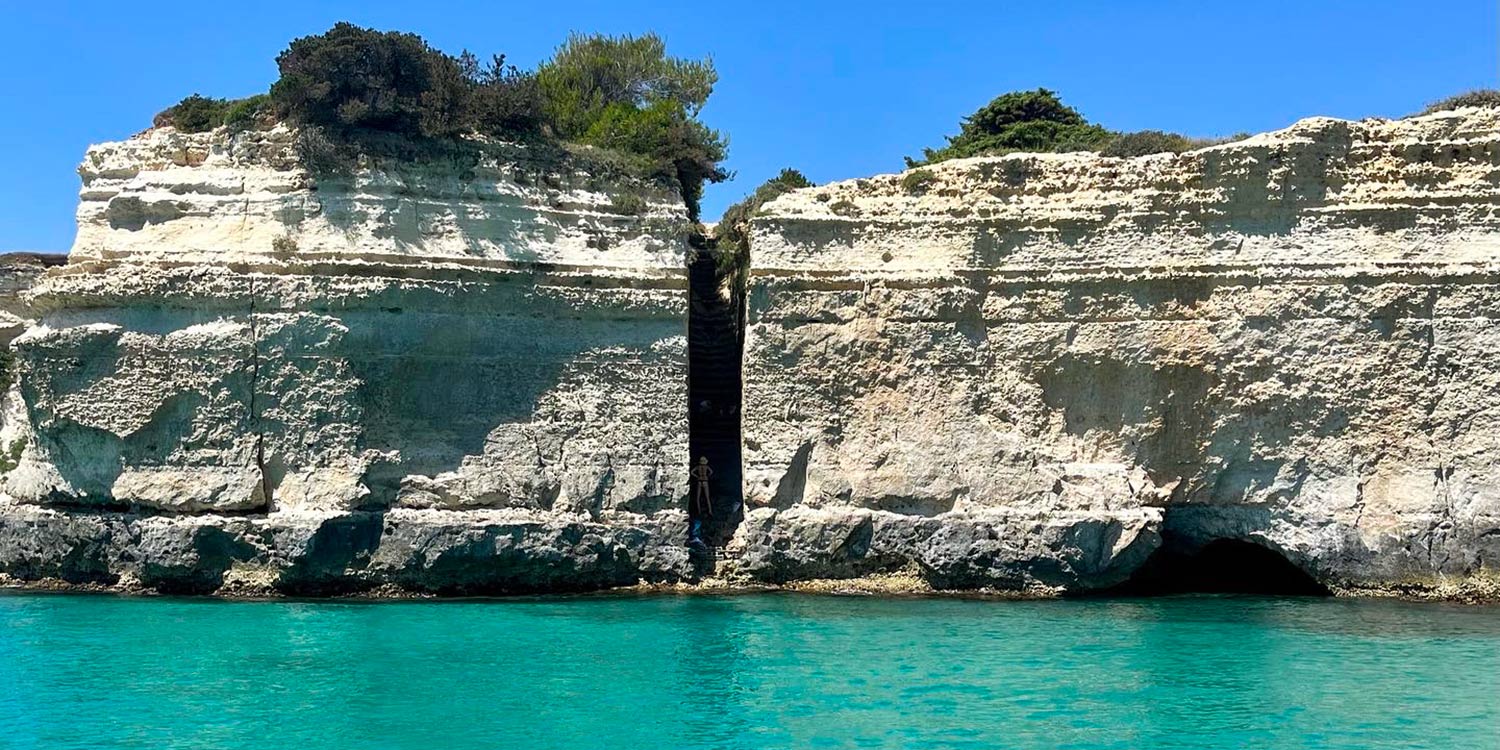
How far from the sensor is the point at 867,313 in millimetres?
17062

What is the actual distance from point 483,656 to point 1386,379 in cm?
1051

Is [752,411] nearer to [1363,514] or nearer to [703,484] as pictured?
[703,484]

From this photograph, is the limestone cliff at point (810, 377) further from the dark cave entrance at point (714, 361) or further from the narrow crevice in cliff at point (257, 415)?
the dark cave entrance at point (714, 361)

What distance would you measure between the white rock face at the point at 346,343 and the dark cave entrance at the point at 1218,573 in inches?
235

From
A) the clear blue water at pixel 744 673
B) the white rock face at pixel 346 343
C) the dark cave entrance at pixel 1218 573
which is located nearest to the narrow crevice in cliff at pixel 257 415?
the white rock face at pixel 346 343

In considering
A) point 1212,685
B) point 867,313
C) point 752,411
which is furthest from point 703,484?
point 1212,685

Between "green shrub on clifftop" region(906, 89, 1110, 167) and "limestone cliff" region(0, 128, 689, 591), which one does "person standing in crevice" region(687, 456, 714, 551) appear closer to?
"limestone cliff" region(0, 128, 689, 591)

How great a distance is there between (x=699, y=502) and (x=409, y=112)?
603 centimetres

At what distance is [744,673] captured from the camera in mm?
11820

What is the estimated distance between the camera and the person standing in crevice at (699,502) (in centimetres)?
1738

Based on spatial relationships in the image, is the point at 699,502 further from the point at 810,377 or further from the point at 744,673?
the point at 744,673

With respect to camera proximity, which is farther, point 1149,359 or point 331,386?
point 1149,359

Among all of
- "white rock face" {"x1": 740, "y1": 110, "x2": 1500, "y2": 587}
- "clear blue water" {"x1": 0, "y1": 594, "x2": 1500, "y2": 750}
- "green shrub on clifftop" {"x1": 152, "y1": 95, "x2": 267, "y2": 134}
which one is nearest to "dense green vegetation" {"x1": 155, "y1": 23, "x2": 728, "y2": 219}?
"green shrub on clifftop" {"x1": 152, "y1": 95, "x2": 267, "y2": 134}

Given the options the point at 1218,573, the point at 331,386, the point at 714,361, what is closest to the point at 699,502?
the point at 714,361
